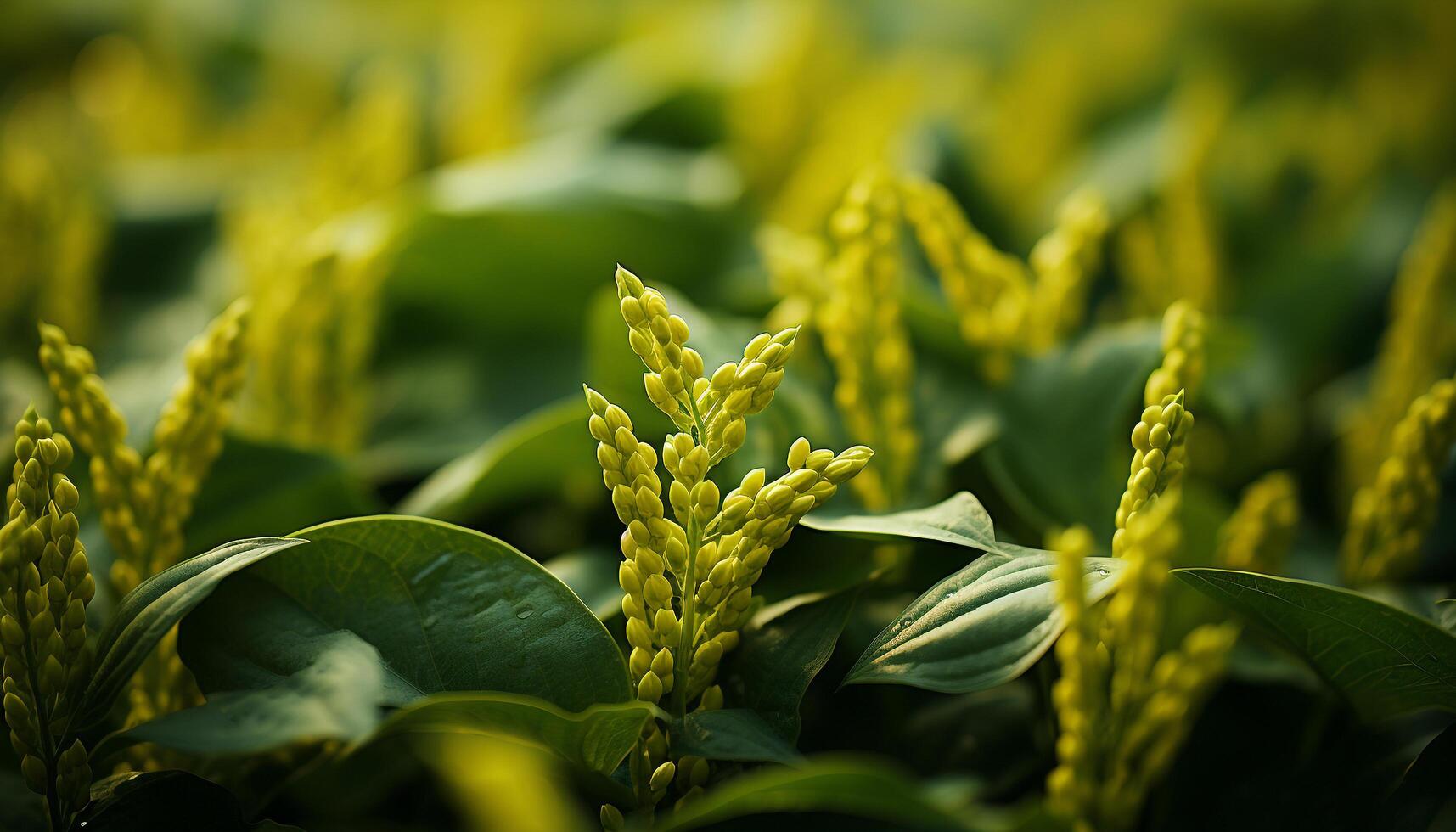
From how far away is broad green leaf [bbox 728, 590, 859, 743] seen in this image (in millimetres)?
379

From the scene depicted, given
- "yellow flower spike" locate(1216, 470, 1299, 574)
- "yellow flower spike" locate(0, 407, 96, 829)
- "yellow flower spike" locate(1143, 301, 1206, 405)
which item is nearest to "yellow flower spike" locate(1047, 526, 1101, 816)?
"yellow flower spike" locate(1143, 301, 1206, 405)

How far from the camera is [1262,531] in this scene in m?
0.49

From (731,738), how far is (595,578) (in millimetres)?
159

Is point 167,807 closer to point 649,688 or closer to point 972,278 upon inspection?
point 649,688

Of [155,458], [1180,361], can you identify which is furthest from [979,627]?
[155,458]

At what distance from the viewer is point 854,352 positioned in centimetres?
49

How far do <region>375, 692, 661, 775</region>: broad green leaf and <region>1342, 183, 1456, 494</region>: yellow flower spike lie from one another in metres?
0.50

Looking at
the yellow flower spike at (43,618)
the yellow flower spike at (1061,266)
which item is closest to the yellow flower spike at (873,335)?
the yellow flower spike at (1061,266)

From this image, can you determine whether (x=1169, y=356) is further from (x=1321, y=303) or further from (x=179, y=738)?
(x=1321, y=303)

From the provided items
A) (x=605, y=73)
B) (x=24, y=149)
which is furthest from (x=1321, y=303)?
(x=24, y=149)

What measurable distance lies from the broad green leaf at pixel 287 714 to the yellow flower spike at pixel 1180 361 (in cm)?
31

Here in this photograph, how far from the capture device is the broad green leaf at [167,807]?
0.37 meters

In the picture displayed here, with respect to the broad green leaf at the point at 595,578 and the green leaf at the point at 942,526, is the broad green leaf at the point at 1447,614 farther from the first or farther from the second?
the broad green leaf at the point at 595,578

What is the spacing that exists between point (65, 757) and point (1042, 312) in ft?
1.67
